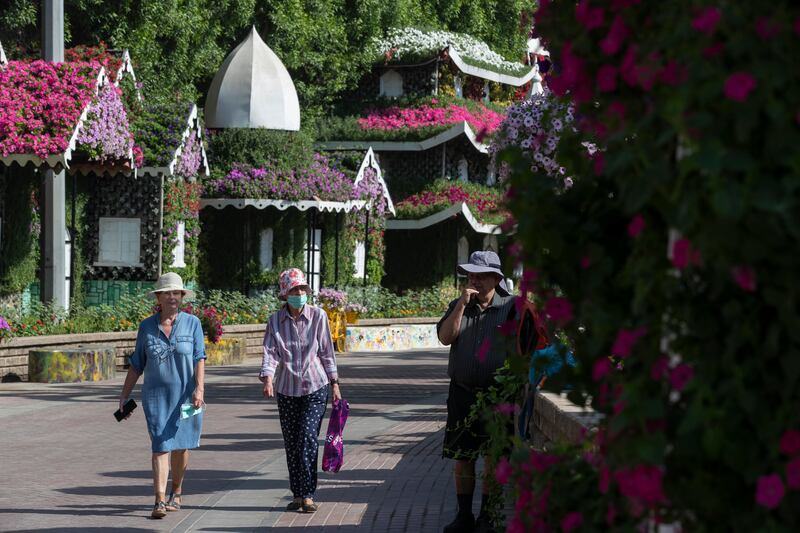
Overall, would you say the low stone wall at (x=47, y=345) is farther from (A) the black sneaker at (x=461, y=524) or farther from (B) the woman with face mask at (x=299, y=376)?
(A) the black sneaker at (x=461, y=524)

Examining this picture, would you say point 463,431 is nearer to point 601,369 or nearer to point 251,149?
point 601,369

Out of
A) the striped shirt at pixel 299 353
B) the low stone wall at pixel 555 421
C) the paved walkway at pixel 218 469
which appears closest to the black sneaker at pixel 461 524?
the paved walkway at pixel 218 469

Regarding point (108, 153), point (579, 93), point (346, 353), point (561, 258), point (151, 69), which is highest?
point (151, 69)

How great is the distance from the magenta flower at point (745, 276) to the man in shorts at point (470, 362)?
5818 millimetres

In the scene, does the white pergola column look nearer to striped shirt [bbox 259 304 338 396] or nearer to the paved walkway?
the paved walkway

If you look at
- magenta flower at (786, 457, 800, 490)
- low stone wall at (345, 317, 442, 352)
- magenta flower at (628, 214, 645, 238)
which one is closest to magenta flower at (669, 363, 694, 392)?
magenta flower at (786, 457, 800, 490)

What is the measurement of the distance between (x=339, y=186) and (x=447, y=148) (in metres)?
12.2

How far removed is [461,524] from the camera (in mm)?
8547

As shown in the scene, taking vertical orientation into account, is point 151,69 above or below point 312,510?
above

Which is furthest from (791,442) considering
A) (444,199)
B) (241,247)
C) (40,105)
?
(444,199)

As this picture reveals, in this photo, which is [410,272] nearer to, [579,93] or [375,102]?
[375,102]

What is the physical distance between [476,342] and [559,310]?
16.8 ft

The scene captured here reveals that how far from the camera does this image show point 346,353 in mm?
30984

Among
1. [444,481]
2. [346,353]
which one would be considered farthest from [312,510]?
[346,353]
